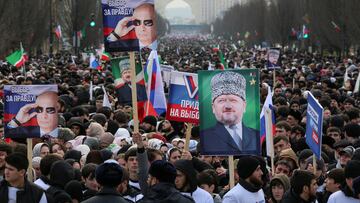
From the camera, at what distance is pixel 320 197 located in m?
9.24

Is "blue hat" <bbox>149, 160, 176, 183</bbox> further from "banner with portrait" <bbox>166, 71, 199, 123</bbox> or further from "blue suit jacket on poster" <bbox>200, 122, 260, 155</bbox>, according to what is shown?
"banner with portrait" <bbox>166, 71, 199, 123</bbox>

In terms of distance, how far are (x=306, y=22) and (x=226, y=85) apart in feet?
195

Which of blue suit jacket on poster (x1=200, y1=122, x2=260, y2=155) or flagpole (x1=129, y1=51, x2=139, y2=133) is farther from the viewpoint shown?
Result: blue suit jacket on poster (x1=200, y1=122, x2=260, y2=155)

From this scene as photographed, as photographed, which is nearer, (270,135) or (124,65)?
(270,135)

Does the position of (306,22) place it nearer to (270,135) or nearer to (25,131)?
(270,135)

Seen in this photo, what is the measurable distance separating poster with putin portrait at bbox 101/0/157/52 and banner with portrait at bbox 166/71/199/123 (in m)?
2.31

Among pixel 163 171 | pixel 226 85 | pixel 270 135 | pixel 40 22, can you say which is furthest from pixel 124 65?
pixel 40 22

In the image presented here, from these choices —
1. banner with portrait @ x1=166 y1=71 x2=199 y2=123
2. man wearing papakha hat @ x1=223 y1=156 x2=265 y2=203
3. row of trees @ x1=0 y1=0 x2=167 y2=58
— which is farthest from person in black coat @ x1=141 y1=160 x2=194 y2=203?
row of trees @ x1=0 y1=0 x2=167 y2=58

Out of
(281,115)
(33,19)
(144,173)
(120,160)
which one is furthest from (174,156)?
(33,19)

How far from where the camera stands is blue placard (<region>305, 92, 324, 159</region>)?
9.83 meters

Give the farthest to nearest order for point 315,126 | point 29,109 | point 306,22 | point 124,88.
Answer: point 306,22 → point 124,88 → point 29,109 → point 315,126

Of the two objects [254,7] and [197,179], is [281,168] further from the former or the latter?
[254,7]

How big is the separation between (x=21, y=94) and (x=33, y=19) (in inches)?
1712

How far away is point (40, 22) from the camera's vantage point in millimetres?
55812
